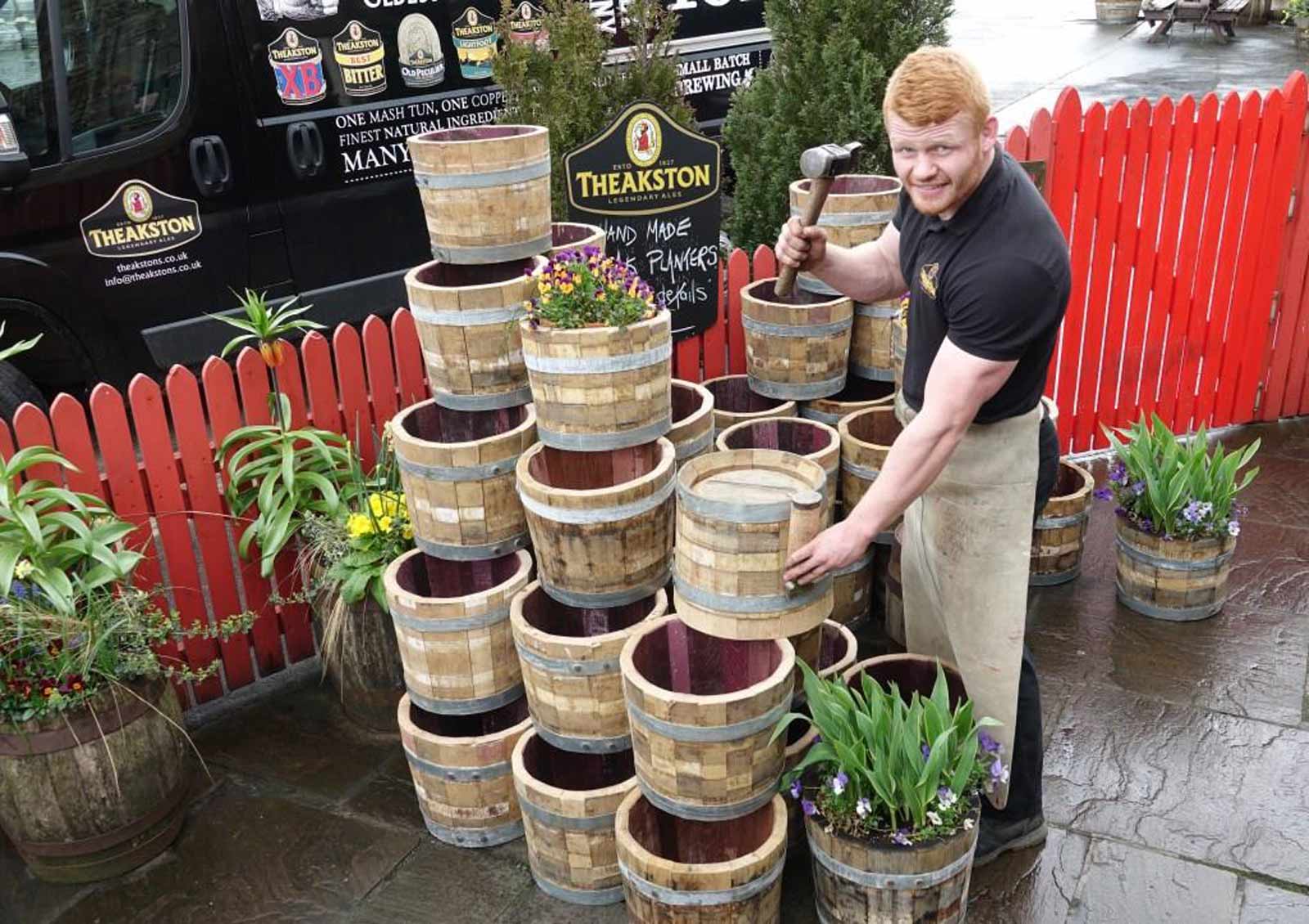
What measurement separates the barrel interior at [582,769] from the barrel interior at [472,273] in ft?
5.61

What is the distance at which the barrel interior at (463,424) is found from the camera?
443cm

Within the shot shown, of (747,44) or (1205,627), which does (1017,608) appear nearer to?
(1205,627)

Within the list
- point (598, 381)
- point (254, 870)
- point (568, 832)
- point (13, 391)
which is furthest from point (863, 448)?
point (13, 391)

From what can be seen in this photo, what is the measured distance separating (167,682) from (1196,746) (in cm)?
372

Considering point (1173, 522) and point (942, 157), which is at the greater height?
point (942, 157)

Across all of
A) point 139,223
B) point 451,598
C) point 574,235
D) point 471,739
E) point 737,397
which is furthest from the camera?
point 139,223

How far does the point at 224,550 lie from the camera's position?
4820mm

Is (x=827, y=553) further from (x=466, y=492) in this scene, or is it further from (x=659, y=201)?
(x=659, y=201)

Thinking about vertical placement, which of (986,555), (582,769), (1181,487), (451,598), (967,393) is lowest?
(582,769)

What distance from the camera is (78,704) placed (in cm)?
377

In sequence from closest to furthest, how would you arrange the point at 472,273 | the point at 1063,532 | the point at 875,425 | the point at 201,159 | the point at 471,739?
1. the point at 471,739
2. the point at 472,273
3. the point at 875,425
4. the point at 1063,532
5. the point at 201,159

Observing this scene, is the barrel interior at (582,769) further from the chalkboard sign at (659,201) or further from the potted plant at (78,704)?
the chalkboard sign at (659,201)

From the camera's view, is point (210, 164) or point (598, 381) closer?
point (598, 381)

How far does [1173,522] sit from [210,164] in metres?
5.39
